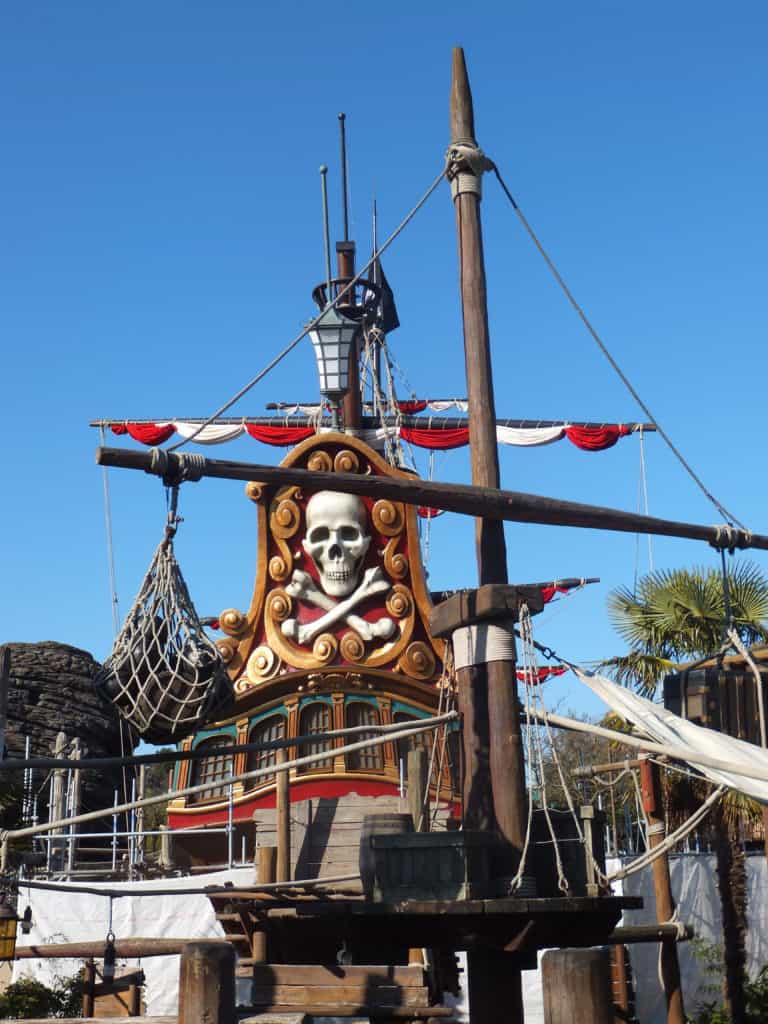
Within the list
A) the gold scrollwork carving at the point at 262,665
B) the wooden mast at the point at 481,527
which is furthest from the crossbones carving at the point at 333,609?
the wooden mast at the point at 481,527

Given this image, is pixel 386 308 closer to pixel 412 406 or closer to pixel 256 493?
pixel 412 406

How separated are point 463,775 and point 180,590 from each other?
235 cm

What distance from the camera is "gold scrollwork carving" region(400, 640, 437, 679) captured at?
1838 centimetres

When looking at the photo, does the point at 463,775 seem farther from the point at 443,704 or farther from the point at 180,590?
the point at 180,590

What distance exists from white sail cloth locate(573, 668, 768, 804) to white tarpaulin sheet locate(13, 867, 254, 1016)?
8.46m

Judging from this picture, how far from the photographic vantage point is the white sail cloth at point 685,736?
26.2 feet

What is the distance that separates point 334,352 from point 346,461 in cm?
216

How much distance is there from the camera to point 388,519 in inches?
736

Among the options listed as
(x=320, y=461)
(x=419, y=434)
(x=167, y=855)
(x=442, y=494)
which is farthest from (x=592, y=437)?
(x=442, y=494)

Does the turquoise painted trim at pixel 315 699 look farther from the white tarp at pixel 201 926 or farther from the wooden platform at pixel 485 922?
the wooden platform at pixel 485 922

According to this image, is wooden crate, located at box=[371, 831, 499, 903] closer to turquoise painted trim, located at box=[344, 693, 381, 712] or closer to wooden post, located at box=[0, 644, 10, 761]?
wooden post, located at box=[0, 644, 10, 761]

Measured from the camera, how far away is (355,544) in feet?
60.6

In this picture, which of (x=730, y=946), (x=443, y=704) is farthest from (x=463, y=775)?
(x=730, y=946)

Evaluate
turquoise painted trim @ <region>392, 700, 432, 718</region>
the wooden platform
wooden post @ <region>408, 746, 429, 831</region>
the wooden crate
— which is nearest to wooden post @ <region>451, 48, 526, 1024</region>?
the wooden platform
